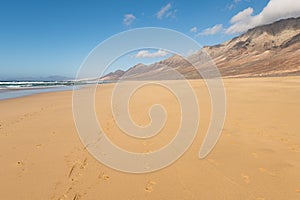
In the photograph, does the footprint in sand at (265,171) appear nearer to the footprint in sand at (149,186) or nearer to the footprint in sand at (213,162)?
the footprint in sand at (213,162)

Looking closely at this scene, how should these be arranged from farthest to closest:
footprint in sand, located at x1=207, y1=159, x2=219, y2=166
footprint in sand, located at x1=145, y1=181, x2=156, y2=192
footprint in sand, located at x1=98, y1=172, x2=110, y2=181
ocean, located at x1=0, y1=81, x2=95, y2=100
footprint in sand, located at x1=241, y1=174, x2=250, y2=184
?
1. ocean, located at x1=0, y1=81, x2=95, y2=100
2. footprint in sand, located at x1=207, y1=159, x2=219, y2=166
3. footprint in sand, located at x1=98, y1=172, x2=110, y2=181
4. footprint in sand, located at x1=241, y1=174, x2=250, y2=184
5. footprint in sand, located at x1=145, y1=181, x2=156, y2=192

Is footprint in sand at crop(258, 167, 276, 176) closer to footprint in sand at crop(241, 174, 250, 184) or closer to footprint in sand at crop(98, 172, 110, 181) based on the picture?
footprint in sand at crop(241, 174, 250, 184)

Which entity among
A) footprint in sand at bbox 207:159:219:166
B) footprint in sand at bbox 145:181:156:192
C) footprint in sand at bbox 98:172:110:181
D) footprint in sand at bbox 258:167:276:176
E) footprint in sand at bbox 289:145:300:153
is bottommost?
footprint in sand at bbox 98:172:110:181

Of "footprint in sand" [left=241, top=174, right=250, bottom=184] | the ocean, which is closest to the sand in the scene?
"footprint in sand" [left=241, top=174, right=250, bottom=184]

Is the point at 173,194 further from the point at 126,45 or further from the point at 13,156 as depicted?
the point at 126,45

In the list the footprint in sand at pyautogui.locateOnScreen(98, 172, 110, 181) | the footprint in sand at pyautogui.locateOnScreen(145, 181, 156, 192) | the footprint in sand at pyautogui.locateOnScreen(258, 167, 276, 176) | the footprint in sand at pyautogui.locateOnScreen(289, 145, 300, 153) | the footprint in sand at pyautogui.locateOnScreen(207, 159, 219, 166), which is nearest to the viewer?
the footprint in sand at pyautogui.locateOnScreen(145, 181, 156, 192)

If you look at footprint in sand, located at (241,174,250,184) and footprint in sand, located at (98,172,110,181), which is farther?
footprint in sand, located at (98,172,110,181)

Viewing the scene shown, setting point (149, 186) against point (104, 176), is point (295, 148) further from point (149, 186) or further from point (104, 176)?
point (104, 176)

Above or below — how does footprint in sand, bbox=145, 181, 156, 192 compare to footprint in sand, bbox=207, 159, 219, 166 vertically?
below

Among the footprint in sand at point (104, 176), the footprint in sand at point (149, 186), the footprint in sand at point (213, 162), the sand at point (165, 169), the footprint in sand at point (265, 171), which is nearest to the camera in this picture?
the sand at point (165, 169)

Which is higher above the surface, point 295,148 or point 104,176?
point 295,148

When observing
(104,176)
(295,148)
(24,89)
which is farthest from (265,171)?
(24,89)

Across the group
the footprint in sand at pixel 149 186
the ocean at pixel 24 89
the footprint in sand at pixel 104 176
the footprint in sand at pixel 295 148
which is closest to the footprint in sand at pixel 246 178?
the footprint in sand at pixel 149 186

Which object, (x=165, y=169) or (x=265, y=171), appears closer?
(x=265, y=171)
